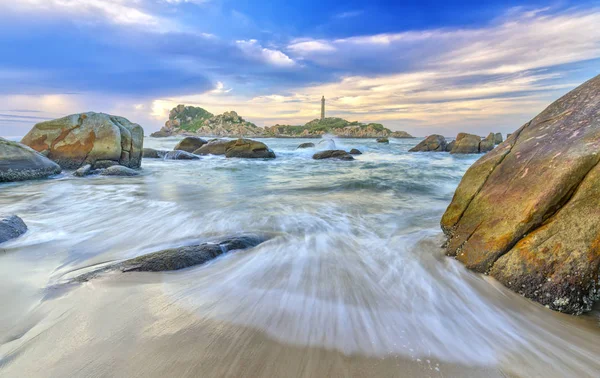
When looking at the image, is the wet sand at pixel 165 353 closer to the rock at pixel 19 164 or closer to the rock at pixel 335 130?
the rock at pixel 19 164

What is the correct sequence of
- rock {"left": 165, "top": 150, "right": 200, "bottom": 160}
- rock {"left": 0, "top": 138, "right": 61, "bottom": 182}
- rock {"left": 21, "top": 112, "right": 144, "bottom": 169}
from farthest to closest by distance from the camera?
rock {"left": 165, "top": 150, "right": 200, "bottom": 160} → rock {"left": 21, "top": 112, "right": 144, "bottom": 169} → rock {"left": 0, "top": 138, "right": 61, "bottom": 182}

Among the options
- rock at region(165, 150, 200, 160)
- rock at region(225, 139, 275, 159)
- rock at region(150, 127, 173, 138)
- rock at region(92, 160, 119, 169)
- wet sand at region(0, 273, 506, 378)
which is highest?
rock at region(150, 127, 173, 138)

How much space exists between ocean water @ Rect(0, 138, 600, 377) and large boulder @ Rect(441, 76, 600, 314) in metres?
0.21

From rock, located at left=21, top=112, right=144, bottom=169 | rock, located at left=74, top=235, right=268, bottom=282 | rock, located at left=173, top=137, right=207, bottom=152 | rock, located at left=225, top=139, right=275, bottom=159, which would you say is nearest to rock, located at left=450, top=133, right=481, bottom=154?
rock, located at left=225, top=139, right=275, bottom=159

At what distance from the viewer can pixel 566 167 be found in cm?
270

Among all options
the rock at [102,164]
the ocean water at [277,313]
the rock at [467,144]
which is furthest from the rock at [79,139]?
the rock at [467,144]

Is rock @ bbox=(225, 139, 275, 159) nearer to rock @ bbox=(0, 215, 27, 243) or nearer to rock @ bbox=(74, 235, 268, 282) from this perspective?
rock @ bbox=(0, 215, 27, 243)

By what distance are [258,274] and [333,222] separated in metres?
2.47

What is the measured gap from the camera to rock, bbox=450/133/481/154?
86.0 ft

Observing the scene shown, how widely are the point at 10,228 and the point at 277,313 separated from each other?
13.9ft

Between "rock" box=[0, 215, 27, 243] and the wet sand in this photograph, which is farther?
"rock" box=[0, 215, 27, 243]

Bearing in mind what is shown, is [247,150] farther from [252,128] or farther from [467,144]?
[252,128]

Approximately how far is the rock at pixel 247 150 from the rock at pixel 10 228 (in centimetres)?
1643

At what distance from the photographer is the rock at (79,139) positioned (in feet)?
37.1
